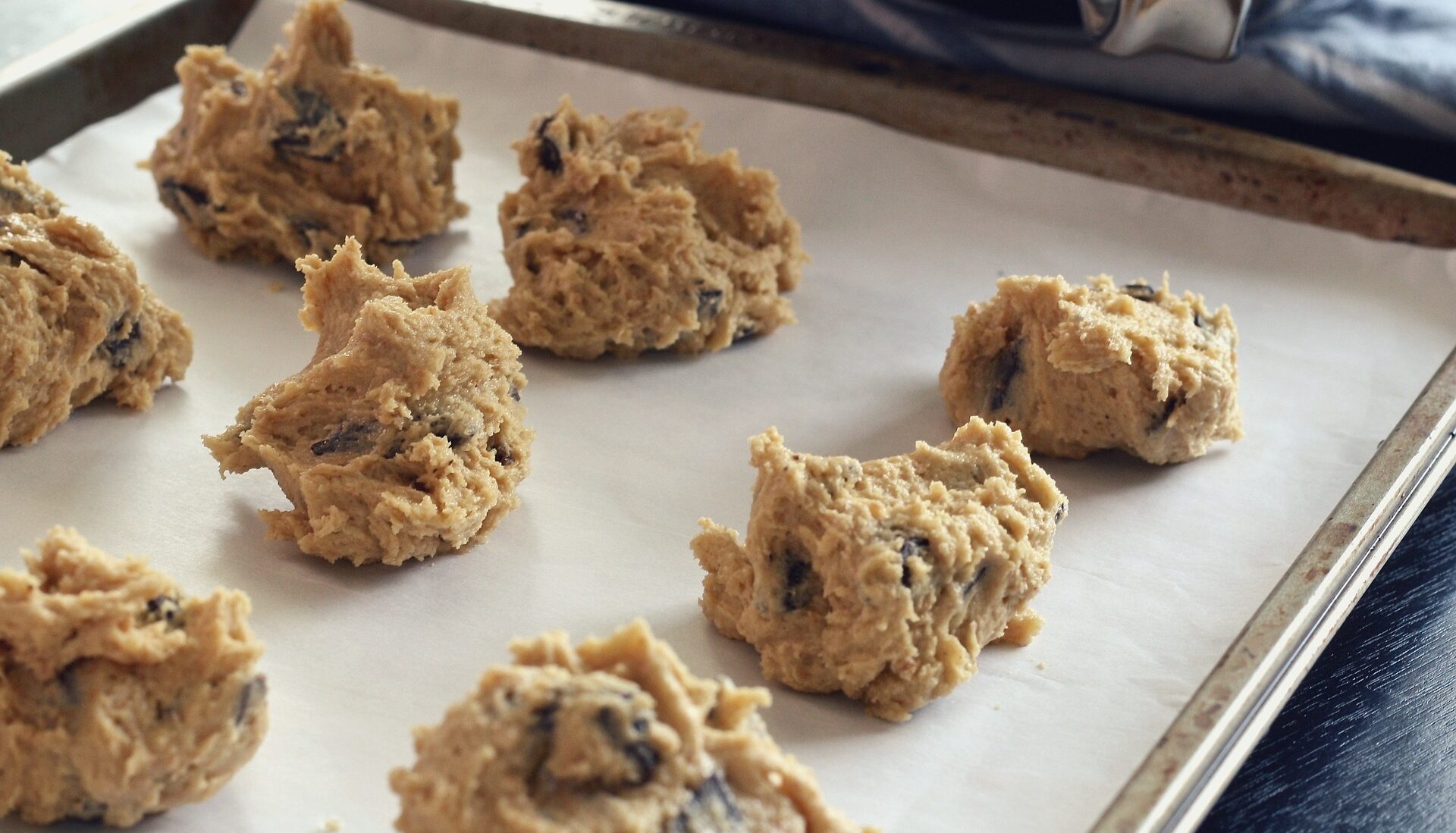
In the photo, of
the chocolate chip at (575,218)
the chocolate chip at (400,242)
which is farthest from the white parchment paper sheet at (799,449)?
the chocolate chip at (575,218)

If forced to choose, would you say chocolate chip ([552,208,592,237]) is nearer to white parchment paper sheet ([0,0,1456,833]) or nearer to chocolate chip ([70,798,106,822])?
white parchment paper sheet ([0,0,1456,833])

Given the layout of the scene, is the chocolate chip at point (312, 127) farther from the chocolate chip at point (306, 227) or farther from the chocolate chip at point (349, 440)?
the chocolate chip at point (349, 440)

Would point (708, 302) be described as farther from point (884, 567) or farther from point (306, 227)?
point (884, 567)

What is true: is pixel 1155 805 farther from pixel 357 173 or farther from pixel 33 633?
pixel 357 173

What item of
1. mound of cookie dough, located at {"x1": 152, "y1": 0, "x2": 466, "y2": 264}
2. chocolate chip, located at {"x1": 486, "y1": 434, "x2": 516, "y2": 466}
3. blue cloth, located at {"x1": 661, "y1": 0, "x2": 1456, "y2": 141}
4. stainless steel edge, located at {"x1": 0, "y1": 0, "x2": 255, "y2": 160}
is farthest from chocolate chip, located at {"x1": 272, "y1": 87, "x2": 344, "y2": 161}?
blue cloth, located at {"x1": 661, "y1": 0, "x2": 1456, "y2": 141}

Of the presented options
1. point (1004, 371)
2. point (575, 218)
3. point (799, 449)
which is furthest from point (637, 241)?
point (1004, 371)

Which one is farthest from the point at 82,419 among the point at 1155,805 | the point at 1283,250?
the point at 1283,250
